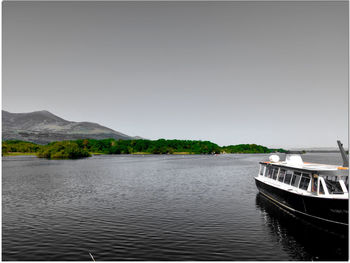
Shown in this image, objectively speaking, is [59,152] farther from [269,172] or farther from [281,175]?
[281,175]

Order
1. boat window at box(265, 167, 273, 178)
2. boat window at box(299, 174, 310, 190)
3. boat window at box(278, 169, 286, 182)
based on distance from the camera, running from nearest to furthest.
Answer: boat window at box(299, 174, 310, 190) → boat window at box(278, 169, 286, 182) → boat window at box(265, 167, 273, 178)

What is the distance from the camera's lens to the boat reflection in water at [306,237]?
17.7 meters

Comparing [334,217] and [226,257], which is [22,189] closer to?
[226,257]

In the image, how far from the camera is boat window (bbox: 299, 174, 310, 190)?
2444 centimetres

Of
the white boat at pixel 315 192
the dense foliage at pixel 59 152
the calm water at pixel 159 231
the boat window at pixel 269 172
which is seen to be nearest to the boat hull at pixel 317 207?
the white boat at pixel 315 192

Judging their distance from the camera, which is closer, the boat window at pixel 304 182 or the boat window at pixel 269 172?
the boat window at pixel 304 182

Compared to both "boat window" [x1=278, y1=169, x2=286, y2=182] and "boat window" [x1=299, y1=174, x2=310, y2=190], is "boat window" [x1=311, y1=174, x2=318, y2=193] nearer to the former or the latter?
"boat window" [x1=299, y1=174, x2=310, y2=190]

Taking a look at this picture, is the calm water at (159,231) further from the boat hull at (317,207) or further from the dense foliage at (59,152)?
the dense foliage at (59,152)

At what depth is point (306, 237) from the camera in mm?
20703

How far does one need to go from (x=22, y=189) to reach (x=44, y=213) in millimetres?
19924

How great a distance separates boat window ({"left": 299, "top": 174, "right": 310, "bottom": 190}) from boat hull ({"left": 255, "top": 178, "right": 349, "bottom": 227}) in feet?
3.75

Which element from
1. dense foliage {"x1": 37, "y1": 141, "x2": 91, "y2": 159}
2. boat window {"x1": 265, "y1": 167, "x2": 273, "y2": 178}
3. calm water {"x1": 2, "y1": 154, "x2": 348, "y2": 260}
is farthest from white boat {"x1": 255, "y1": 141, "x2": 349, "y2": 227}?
dense foliage {"x1": 37, "y1": 141, "x2": 91, "y2": 159}

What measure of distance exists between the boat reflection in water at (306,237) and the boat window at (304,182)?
3072 millimetres

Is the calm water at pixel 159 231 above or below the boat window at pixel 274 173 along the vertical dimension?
below
